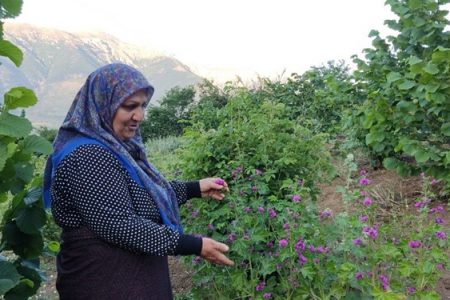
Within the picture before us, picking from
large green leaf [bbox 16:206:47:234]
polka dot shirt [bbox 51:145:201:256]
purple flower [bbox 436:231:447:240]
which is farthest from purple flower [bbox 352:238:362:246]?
large green leaf [bbox 16:206:47:234]

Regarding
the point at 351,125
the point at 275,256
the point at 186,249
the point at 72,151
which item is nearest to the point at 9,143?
the point at 72,151

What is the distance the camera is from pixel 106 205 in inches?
69.8

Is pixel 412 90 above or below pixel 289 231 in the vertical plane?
above

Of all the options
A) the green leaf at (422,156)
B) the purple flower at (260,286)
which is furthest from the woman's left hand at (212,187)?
the green leaf at (422,156)

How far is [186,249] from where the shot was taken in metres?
1.86

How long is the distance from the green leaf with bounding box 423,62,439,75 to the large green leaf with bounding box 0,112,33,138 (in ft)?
10.4

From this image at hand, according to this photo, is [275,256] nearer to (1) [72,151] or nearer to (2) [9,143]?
(1) [72,151]

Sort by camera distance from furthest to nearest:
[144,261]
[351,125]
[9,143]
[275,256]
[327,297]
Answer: [351,125] → [275,256] → [327,297] → [144,261] → [9,143]

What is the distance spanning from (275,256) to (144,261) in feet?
2.42

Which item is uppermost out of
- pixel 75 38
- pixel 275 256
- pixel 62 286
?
pixel 275 256

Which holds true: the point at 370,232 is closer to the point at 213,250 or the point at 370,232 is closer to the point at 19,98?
the point at 213,250

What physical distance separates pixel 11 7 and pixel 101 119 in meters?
0.64

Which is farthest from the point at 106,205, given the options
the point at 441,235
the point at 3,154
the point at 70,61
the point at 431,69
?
the point at 70,61

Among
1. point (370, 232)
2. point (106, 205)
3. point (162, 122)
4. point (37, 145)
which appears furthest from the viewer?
point (162, 122)
